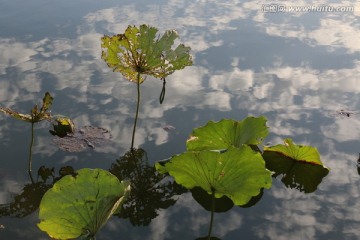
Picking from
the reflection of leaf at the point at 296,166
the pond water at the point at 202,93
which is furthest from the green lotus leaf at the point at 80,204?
the reflection of leaf at the point at 296,166

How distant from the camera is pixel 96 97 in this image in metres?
3.98

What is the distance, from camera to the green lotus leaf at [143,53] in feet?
10.3

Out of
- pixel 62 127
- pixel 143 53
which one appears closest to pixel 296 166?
pixel 143 53

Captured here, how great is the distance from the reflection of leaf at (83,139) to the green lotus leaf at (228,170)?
1.33 meters

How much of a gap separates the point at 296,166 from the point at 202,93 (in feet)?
4.52

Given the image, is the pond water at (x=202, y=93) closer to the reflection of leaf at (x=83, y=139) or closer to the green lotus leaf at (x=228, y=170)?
the reflection of leaf at (x=83, y=139)

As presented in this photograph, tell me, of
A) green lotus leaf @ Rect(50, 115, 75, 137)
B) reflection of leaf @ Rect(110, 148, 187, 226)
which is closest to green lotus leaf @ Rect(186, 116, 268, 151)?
reflection of leaf @ Rect(110, 148, 187, 226)

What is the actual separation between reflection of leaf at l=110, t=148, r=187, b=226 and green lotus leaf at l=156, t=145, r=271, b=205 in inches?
23.3

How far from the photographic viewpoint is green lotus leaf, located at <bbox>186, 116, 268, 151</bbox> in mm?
2707

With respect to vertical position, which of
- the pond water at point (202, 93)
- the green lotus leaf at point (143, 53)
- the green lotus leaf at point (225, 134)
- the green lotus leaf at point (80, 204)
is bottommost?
the pond water at point (202, 93)

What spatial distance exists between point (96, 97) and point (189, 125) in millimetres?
923

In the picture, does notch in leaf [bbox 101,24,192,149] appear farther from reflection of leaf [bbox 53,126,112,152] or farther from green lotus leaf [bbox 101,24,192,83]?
reflection of leaf [bbox 53,126,112,152]

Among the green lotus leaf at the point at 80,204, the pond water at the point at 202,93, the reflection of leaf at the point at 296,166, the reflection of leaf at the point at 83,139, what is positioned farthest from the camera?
the reflection of leaf at the point at 83,139

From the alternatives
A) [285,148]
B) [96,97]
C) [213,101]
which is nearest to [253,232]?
[285,148]
